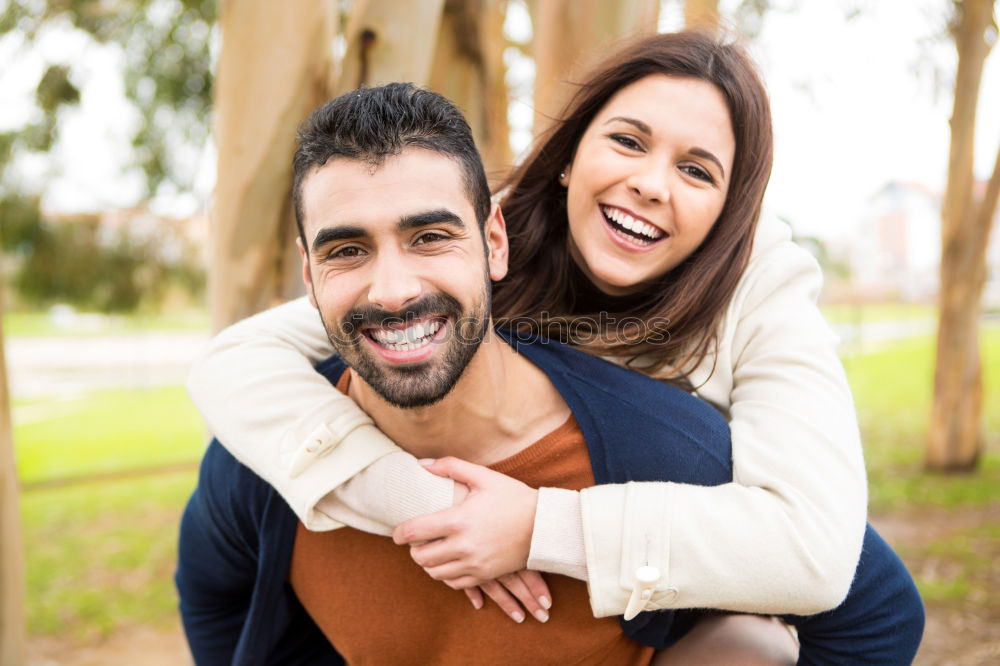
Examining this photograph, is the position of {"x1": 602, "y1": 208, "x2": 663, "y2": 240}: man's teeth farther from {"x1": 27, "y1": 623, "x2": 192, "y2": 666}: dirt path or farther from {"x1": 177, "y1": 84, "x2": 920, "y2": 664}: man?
{"x1": 27, "y1": 623, "x2": 192, "y2": 666}: dirt path

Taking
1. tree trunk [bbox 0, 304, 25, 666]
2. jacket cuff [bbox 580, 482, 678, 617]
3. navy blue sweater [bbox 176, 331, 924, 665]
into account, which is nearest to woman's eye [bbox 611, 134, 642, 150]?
navy blue sweater [bbox 176, 331, 924, 665]

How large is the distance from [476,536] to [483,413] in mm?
318

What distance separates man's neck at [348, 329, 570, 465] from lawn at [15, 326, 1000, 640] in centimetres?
434

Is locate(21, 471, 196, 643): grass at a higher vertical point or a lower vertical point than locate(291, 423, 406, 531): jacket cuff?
lower

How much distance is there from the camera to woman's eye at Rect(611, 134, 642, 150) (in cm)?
215

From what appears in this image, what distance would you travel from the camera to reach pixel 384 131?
5.43ft

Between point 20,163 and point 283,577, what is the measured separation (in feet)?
18.5

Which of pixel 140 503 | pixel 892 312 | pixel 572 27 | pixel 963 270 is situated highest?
pixel 572 27

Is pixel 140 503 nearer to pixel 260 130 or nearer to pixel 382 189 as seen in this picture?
pixel 260 130

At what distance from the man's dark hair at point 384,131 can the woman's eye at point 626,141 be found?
1.65 ft

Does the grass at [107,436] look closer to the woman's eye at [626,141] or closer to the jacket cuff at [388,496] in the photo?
the jacket cuff at [388,496]

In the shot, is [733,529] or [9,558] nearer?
[733,529]

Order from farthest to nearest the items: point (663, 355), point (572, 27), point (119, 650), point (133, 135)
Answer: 1. point (133, 135)
2. point (119, 650)
3. point (572, 27)
4. point (663, 355)

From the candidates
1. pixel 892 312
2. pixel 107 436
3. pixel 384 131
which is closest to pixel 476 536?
pixel 384 131
